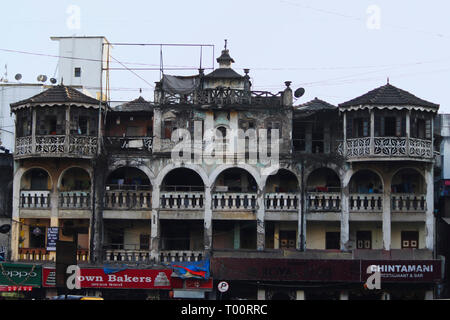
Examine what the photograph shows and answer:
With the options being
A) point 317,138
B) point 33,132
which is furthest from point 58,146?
point 317,138

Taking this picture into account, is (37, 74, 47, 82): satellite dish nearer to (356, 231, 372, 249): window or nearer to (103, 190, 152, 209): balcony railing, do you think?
(103, 190, 152, 209): balcony railing

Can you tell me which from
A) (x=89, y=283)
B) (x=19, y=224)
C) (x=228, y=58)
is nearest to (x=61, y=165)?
(x=19, y=224)

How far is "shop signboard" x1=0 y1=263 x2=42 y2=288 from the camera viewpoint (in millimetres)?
44219

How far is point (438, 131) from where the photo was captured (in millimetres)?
Result: 53469

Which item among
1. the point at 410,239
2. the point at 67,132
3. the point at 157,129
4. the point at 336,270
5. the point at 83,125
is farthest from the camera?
the point at 83,125

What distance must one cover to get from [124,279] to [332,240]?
43.3ft

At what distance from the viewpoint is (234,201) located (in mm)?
45219

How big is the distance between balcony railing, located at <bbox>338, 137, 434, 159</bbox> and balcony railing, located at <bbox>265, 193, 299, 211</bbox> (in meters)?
4.53

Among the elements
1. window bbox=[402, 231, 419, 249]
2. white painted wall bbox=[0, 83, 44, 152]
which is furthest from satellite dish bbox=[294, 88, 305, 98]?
white painted wall bbox=[0, 83, 44, 152]

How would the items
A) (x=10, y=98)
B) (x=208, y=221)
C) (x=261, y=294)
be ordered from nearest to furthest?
(x=261, y=294)
(x=208, y=221)
(x=10, y=98)

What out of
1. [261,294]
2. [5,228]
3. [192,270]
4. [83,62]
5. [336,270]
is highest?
[83,62]

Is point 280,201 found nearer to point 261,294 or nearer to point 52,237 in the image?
point 261,294

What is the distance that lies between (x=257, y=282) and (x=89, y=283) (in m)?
9.99

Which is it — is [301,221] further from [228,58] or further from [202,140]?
[228,58]
